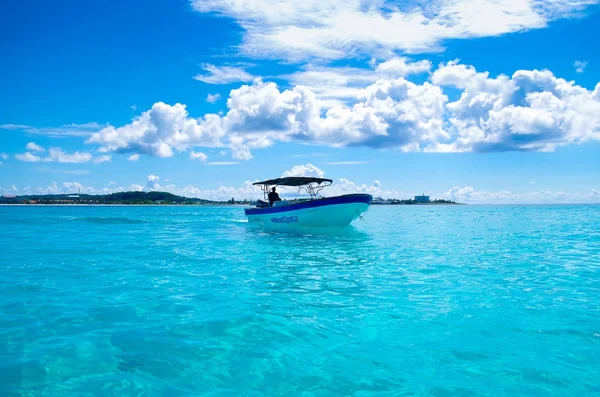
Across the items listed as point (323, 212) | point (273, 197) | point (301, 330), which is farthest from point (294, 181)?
point (301, 330)

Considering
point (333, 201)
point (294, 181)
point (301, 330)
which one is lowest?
point (301, 330)

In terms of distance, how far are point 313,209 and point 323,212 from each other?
A: 0.80m

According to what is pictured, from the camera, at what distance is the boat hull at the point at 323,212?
3078 centimetres

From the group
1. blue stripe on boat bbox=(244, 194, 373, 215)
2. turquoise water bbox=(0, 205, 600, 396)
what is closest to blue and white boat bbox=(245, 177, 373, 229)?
blue stripe on boat bbox=(244, 194, 373, 215)

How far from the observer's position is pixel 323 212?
31.2 meters

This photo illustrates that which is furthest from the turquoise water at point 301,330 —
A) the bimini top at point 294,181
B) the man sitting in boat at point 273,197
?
the man sitting in boat at point 273,197

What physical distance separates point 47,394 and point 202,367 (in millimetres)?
1988

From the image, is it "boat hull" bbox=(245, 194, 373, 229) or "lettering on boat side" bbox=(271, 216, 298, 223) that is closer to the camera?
"boat hull" bbox=(245, 194, 373, 229)

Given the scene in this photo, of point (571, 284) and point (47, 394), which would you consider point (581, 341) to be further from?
point (47, 394)

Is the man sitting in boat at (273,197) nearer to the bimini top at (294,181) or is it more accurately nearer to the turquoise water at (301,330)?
the bimini top at (294,181)

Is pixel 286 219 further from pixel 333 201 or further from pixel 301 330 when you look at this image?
pixel 301 330

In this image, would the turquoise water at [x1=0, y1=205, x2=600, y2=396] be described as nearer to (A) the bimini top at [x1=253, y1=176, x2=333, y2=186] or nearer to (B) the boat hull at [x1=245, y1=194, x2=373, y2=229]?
(B) the boat hull at [x1=245, y1=194, x2=373, y2=229]

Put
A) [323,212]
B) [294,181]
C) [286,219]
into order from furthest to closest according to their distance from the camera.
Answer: [294,181] → [286,219] → [323,212]

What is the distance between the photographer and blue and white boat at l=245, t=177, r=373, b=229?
3083 centimetres
